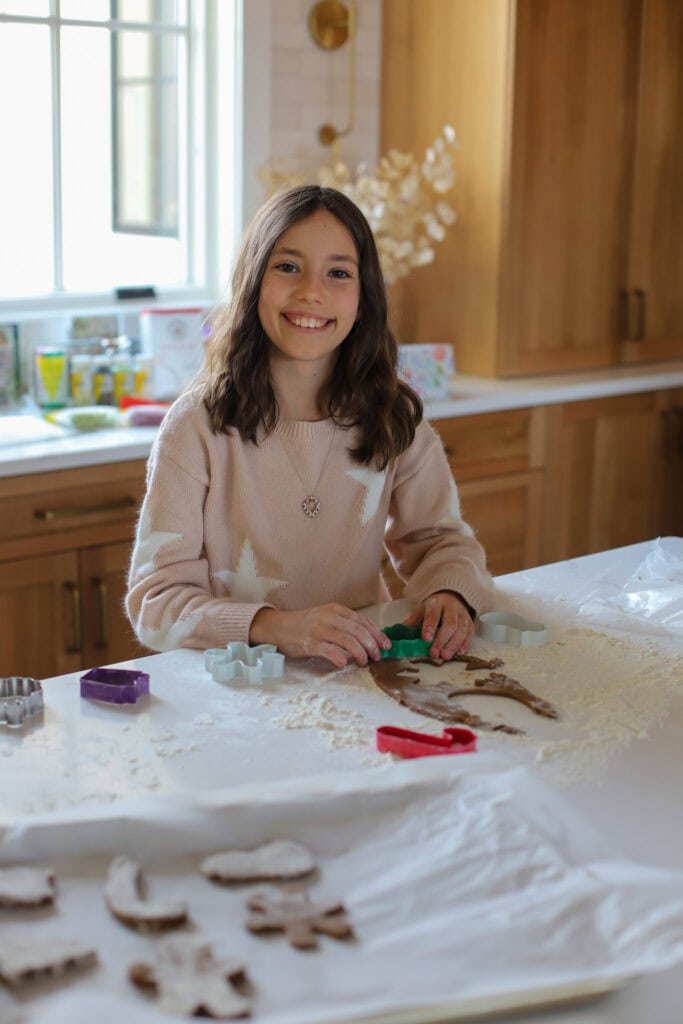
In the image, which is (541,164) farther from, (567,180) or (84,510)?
(84,510)

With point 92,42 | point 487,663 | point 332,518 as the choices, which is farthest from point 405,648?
point 92,42

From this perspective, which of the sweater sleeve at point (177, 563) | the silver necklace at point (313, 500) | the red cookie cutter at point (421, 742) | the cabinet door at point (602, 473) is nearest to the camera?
the red cookie cutter at point (421, 742)

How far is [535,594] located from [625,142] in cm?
203

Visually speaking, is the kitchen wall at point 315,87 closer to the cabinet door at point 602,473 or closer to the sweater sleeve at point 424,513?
the cabinet door at point 602,473

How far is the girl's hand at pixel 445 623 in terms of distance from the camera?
145cm

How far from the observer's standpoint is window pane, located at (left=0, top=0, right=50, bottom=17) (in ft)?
9.48

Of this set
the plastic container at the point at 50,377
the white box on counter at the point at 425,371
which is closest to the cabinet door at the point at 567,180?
the white box on counter at the point at 425,371

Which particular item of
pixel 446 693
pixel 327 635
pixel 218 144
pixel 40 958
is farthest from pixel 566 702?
pixel 218 144

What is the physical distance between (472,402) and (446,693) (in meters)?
1.69

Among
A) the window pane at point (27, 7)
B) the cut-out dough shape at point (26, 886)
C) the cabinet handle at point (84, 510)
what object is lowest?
the cabinet handle at point (84, 510)

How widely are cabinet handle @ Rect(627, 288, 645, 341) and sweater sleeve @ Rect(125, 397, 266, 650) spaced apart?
2.10 metres

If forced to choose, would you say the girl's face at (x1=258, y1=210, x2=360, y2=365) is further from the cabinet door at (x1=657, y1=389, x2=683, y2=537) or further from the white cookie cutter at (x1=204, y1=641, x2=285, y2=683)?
the cabinet door at (x1=657, y1=389, x2=683, y2=537)

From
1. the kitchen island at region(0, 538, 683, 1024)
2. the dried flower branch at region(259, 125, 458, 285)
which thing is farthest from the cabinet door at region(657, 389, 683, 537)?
the kitchen island at region(0, 538, 683, 1024)

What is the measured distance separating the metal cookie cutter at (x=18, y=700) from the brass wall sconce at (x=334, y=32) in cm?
226
